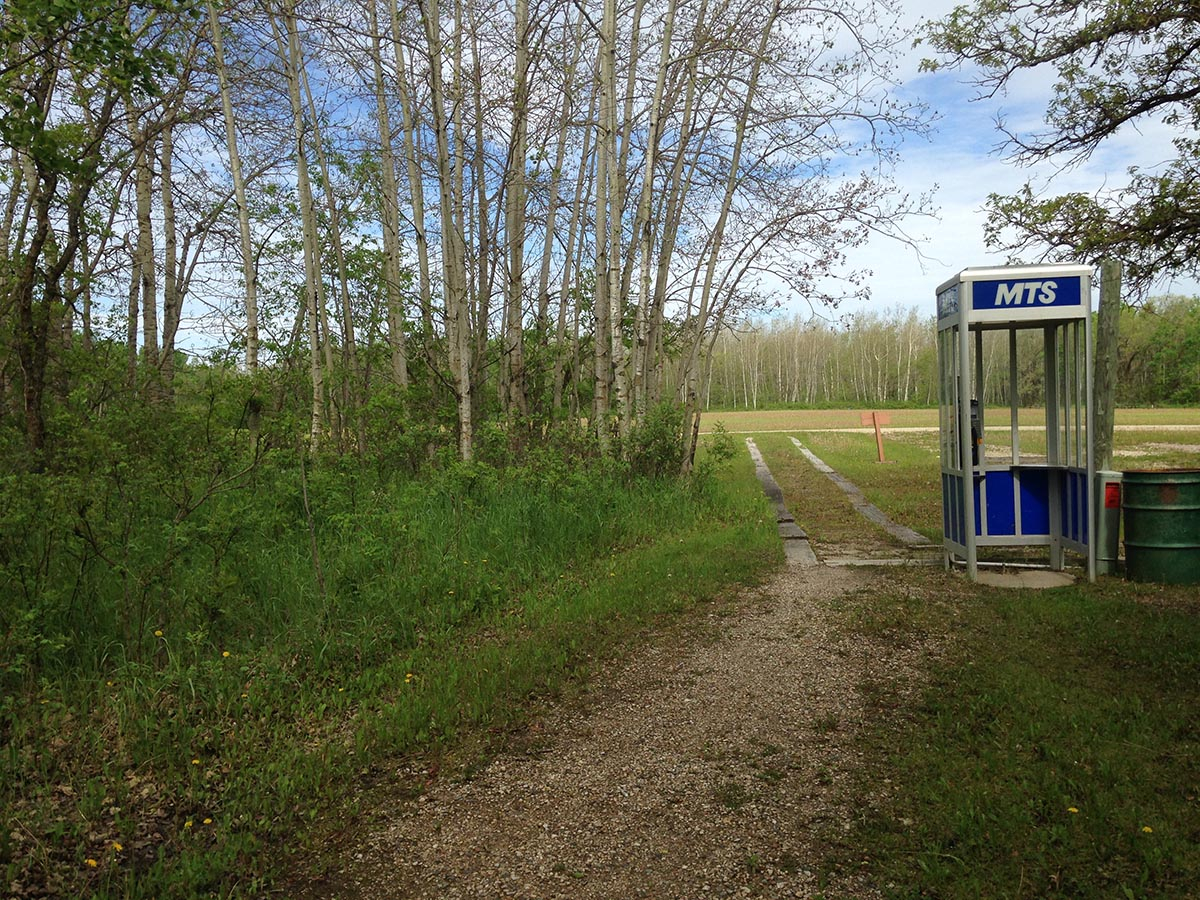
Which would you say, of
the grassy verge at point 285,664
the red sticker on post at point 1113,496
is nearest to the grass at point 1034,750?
the red sticker on post at point 1113,496

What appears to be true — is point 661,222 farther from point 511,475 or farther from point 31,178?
point 31,178

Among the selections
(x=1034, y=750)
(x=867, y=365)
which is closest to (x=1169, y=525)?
(x=1034, y=750)

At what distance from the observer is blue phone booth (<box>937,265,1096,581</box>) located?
7473 millimetres

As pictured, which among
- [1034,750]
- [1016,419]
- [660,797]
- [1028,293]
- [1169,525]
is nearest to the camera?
[660,797]

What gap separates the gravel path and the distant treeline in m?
59.2

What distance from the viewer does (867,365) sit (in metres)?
94.8

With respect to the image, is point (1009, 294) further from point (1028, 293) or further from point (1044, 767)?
point (1044, 767)

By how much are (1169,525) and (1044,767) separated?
15.3 feet

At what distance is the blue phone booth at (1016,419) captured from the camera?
24.5 ft

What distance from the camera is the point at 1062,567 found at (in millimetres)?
8258

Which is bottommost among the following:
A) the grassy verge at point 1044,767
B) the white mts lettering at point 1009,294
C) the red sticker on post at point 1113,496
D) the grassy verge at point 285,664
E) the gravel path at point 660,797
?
the gravel path at point 660,797

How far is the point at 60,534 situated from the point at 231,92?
10.5m

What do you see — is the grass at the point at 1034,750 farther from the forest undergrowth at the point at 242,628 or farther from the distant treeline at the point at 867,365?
the distant treeline at the point at 867,365

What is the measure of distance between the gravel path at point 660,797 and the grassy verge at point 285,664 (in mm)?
411
